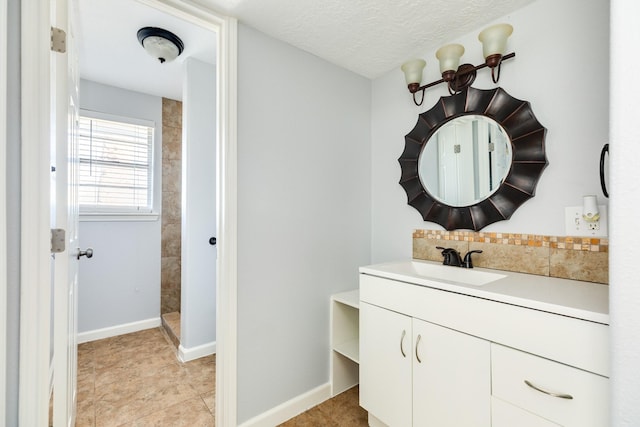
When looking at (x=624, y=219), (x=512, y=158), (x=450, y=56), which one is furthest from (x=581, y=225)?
(x=450, y=56)

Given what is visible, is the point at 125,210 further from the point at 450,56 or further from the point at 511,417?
the point at 511,417

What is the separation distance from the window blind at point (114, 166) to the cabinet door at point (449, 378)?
2845 millimetres

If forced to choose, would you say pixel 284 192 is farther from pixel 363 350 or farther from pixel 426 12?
pixel 426 12

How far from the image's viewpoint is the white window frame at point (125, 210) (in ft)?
8.85

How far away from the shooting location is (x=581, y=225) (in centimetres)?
132

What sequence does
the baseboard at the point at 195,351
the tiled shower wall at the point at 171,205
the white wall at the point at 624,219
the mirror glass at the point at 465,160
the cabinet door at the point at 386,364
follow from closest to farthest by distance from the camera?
the white wall at the point at 624,219 → the cabinet door at the point at 386,364 → the mirror glass at the point at 465,160 → the baseboard at the point at 195,351 → the tiled shower wall at the point at 171,205

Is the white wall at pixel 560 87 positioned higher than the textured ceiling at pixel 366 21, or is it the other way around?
the textured ceiling at pixel 366 21


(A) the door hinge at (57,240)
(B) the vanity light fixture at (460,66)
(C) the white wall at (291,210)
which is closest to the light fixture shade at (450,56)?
(B) the vanity light fixture at (460,66)

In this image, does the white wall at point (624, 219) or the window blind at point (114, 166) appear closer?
the white wall at point (624, 219)

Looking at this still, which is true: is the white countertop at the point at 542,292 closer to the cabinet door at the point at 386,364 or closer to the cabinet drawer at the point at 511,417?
the cabinet door at the point at 386,364

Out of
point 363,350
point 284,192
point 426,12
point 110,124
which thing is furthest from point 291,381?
point 110,124

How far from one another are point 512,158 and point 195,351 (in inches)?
100

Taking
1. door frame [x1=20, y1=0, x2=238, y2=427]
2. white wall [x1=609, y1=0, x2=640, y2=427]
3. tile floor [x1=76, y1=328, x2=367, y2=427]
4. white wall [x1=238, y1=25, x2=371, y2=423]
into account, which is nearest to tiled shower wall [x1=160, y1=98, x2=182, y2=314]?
tile floor [x1=76, y1=328, x2=367, y2=427]

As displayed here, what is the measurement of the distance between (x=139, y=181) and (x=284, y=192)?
6.55 ft
